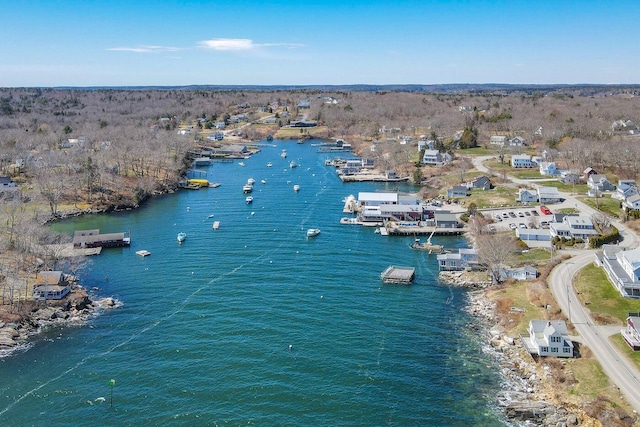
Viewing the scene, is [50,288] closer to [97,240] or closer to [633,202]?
[97,240]

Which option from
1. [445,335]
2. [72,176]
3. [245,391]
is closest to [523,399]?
[445,335]

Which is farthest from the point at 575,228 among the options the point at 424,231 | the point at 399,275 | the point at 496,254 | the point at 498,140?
the point at 498,140

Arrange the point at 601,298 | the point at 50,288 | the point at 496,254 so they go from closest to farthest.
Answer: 1. the point at 601,298
2. the point at 50,288
3. the point at 496,254

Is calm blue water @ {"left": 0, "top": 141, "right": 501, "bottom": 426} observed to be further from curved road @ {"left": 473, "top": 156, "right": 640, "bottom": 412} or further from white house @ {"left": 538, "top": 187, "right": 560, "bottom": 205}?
white house @ {"left": 538, "top": 187, "right": 560, "bottom": 205}

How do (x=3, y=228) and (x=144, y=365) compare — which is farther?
(x=3, y=228)

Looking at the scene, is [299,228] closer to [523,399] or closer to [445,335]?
[445,335]

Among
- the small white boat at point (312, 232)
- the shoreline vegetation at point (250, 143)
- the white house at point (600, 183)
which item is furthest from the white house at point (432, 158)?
the small white boat at point (312, 232)
